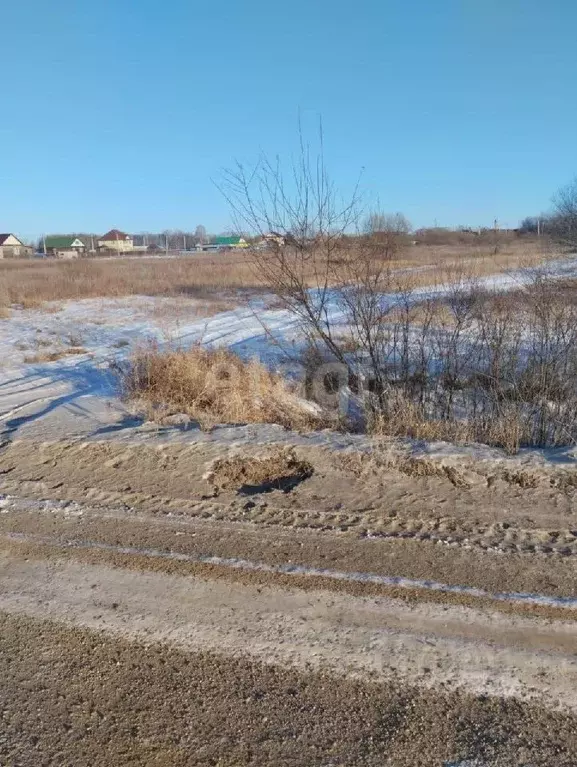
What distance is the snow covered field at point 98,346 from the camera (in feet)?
20.3

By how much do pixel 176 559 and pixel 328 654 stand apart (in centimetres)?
121

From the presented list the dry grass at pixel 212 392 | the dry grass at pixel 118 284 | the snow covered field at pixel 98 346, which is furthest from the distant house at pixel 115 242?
the dry grass at pixel 212 392

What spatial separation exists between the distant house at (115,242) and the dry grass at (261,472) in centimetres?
10171

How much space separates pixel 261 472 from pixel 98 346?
9.55m

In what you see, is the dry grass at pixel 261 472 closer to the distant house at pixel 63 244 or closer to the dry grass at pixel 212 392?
the dry grass at pixel 212 392

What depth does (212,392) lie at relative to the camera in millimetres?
6828

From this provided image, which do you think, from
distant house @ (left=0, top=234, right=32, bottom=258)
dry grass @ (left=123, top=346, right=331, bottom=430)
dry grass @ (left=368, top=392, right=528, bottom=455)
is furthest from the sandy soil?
distant house @ (left=0, top=234, right=32, bottom=258)

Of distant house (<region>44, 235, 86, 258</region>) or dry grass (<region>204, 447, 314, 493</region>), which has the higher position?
distant house (<region>44, 235, 86, 258</region>)

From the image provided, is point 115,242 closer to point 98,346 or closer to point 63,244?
point 63,244

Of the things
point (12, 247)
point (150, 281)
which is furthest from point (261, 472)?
point (12, 247)

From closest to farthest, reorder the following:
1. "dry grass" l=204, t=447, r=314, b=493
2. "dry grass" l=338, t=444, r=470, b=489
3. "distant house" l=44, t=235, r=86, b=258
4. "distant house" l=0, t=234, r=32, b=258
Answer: "dry grass" l=338, t=444, r=470, b=489 < "dry grass" l=204, t=447, r=314, b=493 < "distant house" l=0, t=234, r=32, b=258 < "distant house" l=44, t=235, r=86, b=258

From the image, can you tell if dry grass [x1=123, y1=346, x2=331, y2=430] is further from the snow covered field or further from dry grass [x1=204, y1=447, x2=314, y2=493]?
Answer: dry grass [x1=204, y1=447, x2=314, y2=493]

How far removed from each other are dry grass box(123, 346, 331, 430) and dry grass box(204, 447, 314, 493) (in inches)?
33.9

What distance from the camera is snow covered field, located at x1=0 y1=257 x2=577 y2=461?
618 centimetres
